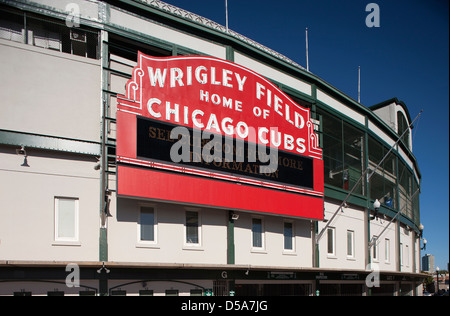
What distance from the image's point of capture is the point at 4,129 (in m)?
16.3

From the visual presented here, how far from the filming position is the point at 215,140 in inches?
814

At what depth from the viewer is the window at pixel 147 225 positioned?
18.8m

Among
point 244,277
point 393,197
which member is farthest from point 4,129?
point 393,197

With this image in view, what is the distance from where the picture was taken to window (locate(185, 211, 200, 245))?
2020cm

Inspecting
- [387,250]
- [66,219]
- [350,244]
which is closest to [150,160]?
[66,219]

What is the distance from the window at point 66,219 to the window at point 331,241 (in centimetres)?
1592

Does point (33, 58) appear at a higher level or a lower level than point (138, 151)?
higher

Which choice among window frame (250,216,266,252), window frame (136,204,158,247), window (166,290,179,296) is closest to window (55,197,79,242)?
window frame (136,204,158,247)

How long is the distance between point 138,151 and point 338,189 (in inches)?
585

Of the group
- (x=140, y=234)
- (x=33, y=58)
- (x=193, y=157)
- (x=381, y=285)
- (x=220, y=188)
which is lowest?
(x=381, y=285)

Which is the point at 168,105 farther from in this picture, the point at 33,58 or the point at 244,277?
the point at 244,277

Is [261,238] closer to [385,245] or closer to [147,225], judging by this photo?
[147,225]

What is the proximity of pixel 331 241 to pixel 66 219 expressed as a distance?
1670 cm
